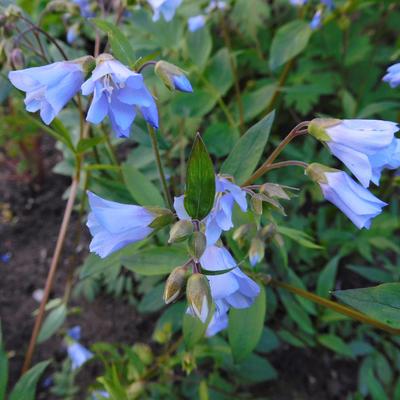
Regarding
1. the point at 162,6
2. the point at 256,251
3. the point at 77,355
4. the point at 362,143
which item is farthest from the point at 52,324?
the point at 362,143

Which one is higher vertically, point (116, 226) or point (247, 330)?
point (116, 226)

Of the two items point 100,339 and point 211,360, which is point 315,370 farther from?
point 100,339

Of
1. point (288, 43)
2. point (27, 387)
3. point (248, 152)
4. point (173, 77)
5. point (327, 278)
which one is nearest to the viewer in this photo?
point (173, 77)

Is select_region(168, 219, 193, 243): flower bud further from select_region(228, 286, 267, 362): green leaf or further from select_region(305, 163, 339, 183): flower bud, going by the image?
select_region(228, 286, 267, 362): green leaf

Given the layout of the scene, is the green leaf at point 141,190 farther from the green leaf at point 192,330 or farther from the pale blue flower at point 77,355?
the pale blue flower at point 77,355

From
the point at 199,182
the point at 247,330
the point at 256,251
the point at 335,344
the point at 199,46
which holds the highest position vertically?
the point at 199,182

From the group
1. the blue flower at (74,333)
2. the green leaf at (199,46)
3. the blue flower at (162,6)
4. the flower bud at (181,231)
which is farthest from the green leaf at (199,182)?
the blue flower at (74,333)

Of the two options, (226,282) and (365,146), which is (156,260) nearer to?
(226,282)
